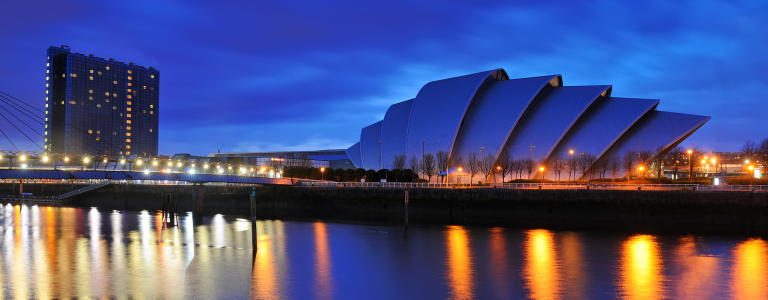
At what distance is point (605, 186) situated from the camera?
42688mm

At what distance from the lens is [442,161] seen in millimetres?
68562

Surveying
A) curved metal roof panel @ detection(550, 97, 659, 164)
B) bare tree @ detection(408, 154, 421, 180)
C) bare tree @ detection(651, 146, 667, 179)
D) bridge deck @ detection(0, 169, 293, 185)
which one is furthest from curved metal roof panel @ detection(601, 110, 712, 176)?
bridge deck @ detection(0, 169, 293, 185)

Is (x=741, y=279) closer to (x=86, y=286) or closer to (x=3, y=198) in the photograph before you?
(x=86, y=286)

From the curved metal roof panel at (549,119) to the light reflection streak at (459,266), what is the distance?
34.7 m

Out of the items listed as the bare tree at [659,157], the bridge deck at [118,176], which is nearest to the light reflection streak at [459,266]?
the bridge deck at [118,176]

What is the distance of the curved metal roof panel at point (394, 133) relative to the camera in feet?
252

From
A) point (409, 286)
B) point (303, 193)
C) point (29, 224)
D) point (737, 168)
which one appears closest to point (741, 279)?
point (409, 286)

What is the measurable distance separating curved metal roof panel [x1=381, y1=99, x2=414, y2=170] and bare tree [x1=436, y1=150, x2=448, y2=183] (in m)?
7.73

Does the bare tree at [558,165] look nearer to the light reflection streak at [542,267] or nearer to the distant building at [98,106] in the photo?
the light reflection streak at [542,267]

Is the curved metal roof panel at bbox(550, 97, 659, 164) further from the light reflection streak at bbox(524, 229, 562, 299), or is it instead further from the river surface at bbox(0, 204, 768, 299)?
the light reflection streak at bbox(524, 229, 562, 299)

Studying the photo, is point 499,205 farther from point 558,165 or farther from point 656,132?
point 656,132

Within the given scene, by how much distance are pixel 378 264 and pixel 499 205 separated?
21.7 metres

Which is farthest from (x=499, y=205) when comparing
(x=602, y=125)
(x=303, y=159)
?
(x=303, y=159)

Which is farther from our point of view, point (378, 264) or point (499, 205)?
point (499, 205)
